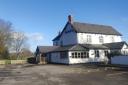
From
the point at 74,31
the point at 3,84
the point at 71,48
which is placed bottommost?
the point at 3,84

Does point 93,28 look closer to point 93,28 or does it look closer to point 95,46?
point 93,28

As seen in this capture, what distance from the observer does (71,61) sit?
46750 mm

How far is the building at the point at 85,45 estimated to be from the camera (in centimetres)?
4759

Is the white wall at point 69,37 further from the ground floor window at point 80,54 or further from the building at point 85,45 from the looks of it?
the ground floor window at point 80,54

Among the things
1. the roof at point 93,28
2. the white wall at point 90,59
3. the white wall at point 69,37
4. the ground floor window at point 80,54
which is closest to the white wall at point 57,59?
the white wall at point 90,59

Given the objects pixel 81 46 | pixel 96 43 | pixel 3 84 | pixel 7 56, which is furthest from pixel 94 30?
pixel 3 84

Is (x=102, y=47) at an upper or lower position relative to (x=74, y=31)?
lower

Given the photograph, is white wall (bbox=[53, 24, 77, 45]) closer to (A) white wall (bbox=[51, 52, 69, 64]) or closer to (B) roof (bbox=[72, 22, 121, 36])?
(B) roof (bbox=[72, 22, 121, 36])

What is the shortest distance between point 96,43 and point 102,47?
353 cm

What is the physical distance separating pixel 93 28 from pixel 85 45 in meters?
7.49

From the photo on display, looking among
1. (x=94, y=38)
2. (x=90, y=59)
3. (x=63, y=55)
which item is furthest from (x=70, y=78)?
(x=94, y=38)

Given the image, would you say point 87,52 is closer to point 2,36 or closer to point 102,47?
point 102,47

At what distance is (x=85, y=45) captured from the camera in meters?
50.2

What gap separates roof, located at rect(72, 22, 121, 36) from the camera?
52.6 meters
